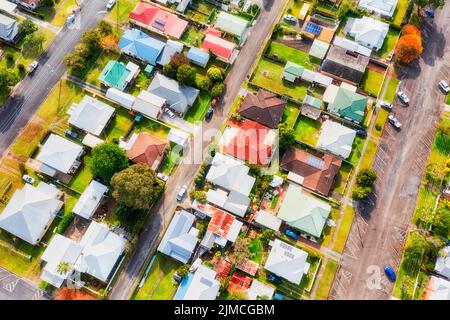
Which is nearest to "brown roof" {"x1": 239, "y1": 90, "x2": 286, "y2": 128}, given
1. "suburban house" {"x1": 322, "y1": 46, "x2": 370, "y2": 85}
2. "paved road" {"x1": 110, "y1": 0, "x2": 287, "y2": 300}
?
"paved road" {"x1": 110, "y1": 0, "x2": 287, "y2": 300}

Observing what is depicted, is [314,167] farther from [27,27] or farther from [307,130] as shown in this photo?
[27,27]

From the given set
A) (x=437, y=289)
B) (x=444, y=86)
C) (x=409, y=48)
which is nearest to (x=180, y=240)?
(x=437, y=289)

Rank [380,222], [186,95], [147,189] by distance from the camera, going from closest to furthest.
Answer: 1. [147,189]
2. [380,222]
3. [186,95]

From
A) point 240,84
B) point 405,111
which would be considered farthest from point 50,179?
point 405,111

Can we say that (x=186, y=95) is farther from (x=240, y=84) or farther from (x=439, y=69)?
(x=439, y=69)

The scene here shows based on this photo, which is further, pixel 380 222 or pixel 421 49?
pixel 421 49

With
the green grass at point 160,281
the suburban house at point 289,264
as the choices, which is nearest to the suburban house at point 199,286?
the green grass at point 160,281
